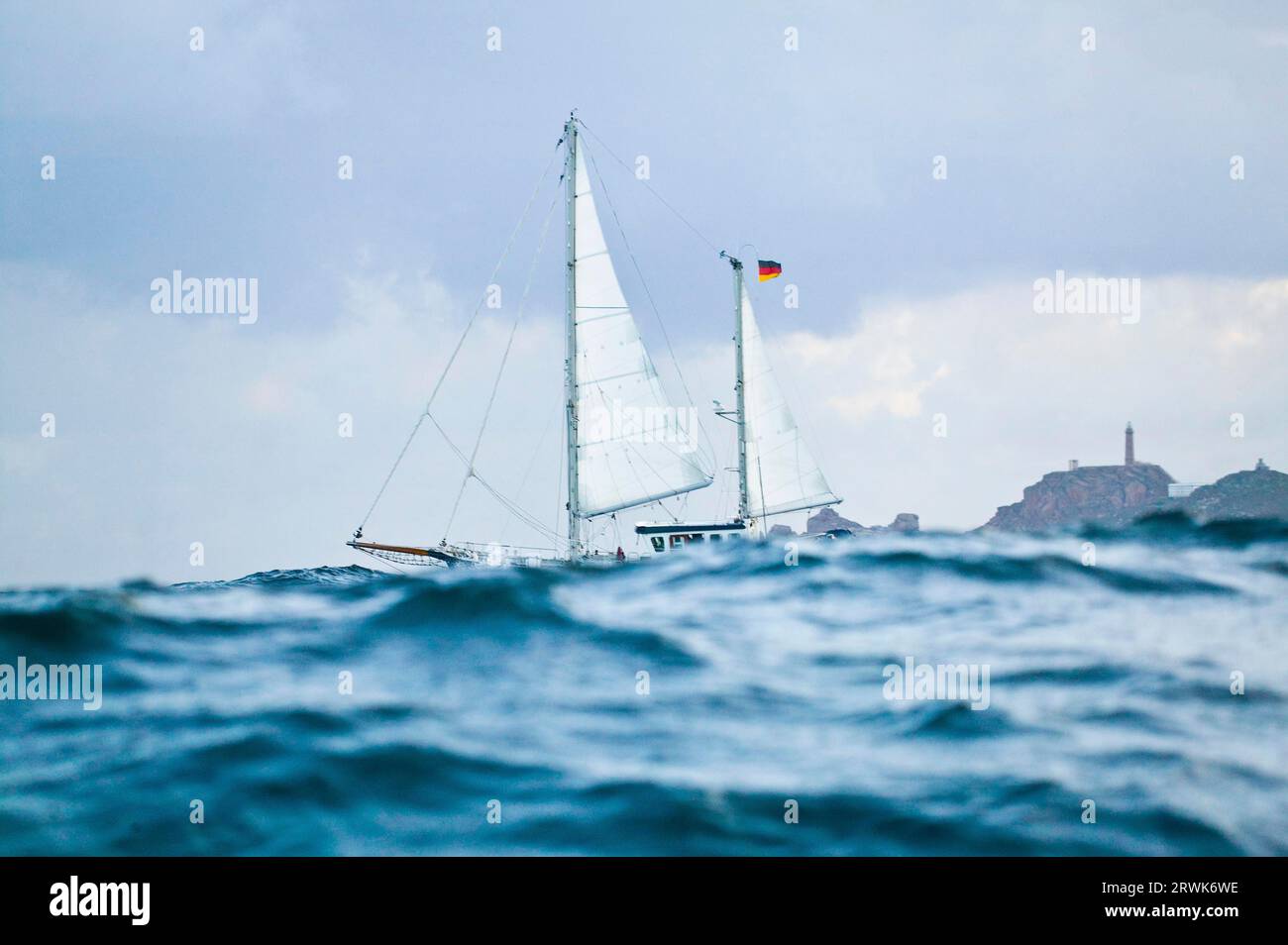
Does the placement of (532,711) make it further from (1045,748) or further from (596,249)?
(596,249)

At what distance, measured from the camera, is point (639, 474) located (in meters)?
71.8

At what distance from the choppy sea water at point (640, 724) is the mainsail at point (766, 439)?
6717 centimetres

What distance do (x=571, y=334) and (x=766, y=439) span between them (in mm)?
22263

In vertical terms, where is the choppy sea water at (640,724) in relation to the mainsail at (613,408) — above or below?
below

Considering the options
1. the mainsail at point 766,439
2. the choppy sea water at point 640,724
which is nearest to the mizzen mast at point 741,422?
the mainsail at point 766,439

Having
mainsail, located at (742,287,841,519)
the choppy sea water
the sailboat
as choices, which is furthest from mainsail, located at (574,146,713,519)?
the choppy sea water

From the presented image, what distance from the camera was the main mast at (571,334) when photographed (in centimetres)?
7100

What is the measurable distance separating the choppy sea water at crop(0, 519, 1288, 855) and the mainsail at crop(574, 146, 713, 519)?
4991cm

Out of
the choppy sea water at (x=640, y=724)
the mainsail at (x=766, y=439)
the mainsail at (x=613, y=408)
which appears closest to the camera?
the choppy sea water at (x=640, y=724)

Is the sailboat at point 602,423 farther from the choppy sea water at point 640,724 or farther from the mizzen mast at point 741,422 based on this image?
the choppy sea water at point 640,724

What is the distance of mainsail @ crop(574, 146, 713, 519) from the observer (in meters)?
69.2

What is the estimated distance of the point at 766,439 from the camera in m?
87.4
